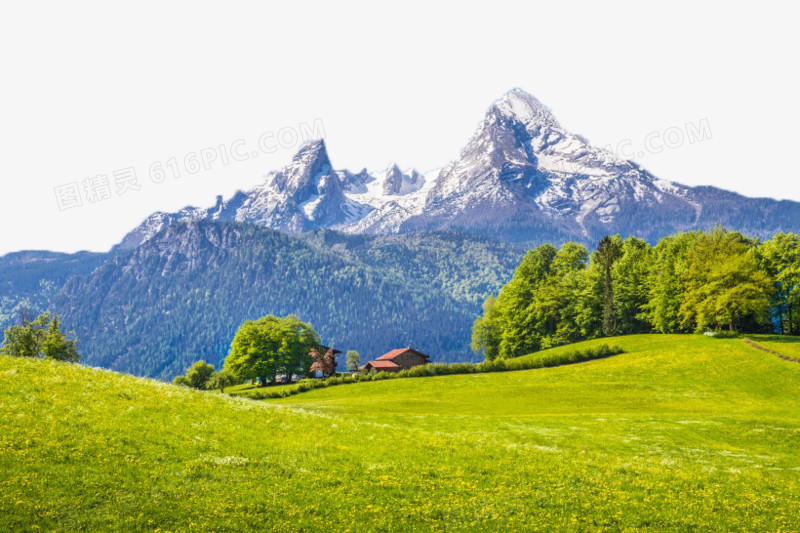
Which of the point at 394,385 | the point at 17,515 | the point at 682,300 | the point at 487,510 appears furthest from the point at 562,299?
the point at 17,515

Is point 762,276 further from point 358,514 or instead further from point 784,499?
point 358,514

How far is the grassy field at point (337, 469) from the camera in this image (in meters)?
18.3

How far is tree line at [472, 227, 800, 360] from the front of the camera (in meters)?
87.1

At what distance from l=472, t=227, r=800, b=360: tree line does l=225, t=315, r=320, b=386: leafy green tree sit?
5088 centimetres

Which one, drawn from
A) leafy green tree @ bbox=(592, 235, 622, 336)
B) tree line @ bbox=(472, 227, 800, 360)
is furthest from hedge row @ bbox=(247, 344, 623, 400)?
leafy green tree @ bbox=(592, 235, 622, 336)

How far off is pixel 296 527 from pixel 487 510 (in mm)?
7560

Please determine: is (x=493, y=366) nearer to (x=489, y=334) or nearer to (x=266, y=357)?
(x=489, y=334)

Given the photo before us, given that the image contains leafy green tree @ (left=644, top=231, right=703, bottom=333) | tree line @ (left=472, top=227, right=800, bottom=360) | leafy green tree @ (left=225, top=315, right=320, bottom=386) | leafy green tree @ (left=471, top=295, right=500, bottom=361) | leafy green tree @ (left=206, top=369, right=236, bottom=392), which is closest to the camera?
tree line @ (left=472, top=227, right=800, bottom=360)

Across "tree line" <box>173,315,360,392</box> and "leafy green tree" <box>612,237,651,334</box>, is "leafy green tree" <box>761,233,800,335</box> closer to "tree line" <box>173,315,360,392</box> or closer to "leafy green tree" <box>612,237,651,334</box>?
"leafy green tree" <box>612,237,651,334</box>

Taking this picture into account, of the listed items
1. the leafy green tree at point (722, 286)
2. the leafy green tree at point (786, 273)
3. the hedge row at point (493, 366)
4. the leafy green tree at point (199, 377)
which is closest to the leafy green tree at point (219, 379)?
the leafy green tree at point (199, 377)

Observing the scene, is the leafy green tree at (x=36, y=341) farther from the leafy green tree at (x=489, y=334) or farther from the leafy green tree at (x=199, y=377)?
the leafy green tree at (x=489, y=334)

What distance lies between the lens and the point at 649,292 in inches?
4119

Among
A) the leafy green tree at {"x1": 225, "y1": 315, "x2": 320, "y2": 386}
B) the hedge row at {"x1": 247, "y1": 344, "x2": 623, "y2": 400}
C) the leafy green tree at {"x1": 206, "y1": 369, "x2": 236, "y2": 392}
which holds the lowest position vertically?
the hedge row at {"x1": 247, "y1": 344, "x2": 623, "y2": 400}

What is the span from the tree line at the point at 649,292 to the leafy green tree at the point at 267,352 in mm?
50883
